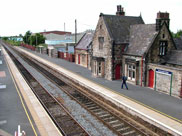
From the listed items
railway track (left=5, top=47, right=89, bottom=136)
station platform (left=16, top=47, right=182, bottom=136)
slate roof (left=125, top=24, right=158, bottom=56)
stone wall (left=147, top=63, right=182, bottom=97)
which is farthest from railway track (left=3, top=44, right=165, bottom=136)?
slate roof (left=125, top=24, right=158, bottom=56)

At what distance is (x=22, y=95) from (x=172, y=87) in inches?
575

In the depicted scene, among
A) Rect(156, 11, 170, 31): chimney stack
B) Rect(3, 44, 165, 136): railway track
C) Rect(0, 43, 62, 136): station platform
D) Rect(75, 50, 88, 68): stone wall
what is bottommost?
Rect(3, 44, 165, 136): railway track

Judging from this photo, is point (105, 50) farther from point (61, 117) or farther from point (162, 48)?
point (61, 117)

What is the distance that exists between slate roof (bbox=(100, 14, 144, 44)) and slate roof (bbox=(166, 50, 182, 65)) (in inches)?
224

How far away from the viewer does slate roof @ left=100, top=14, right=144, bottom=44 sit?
2521cm

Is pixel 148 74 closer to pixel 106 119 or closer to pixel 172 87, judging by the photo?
pixel 172 87

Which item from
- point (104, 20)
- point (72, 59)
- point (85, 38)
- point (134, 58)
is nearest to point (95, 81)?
point (134, 58)

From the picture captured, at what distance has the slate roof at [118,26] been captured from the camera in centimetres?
2521

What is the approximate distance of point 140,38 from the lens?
24.0m

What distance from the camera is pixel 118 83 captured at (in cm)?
2383

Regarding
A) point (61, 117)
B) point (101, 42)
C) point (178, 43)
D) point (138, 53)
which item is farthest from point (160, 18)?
point (61, 117)

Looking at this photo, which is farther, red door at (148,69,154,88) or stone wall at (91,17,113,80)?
stone wall at (91,17,113,80)

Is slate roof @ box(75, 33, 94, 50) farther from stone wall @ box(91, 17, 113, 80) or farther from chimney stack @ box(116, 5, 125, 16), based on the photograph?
chimney stack @ box(116, 5, 125, 16)

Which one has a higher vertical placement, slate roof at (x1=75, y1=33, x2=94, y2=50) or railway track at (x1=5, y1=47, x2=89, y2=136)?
slate roof at (x1=75, y1=33, x2=94, y2=50)
